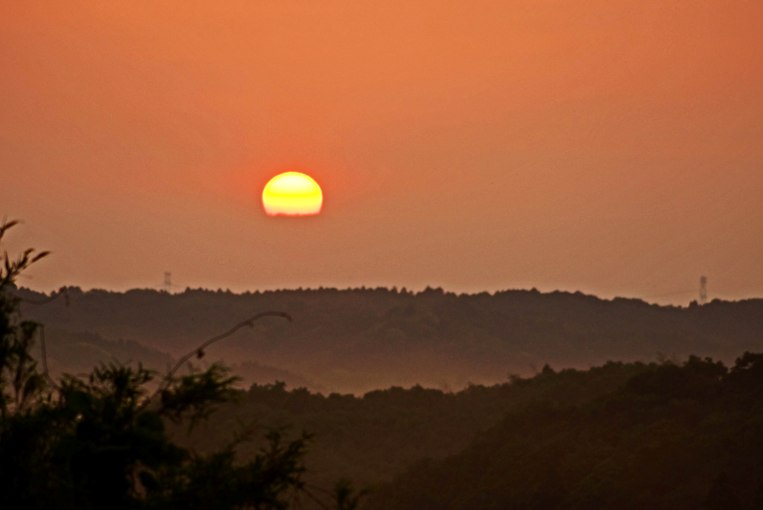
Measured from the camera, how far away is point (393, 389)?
7815 inches

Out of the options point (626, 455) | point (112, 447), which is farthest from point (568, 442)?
point (112, 447)

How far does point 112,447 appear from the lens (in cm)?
2044

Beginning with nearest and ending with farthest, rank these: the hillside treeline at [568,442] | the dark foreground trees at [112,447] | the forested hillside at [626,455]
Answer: the dark foreground trees at [112,447] → the forested hillside at [626,455] → the hillside treeline at [568,442]


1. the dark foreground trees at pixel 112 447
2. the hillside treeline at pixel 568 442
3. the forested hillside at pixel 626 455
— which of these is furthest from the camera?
the hillside treeline at pixel 568 442

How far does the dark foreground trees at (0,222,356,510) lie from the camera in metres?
20.6

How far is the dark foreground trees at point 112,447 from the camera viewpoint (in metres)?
20.6

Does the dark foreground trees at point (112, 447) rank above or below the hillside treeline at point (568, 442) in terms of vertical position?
below

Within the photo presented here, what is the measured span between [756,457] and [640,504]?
22.5 feet

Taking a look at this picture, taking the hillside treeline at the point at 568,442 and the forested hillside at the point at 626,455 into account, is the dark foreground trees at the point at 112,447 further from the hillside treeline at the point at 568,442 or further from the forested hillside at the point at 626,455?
the forested hillside at the point at 626,455

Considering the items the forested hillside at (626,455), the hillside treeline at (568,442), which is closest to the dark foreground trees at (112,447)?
the hillside treeline at (568,442)

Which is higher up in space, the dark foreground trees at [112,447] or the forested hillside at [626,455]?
the forested hillside at [626,455]

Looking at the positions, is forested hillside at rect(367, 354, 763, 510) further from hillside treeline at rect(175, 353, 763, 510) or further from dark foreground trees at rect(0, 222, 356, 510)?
dark foreground trees at rect(0, 222, 356, 510)

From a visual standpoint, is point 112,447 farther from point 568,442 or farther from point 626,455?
point 568,442

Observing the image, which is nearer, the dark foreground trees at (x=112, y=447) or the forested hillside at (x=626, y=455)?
the dark foreground trees at (x=112, y=447)
